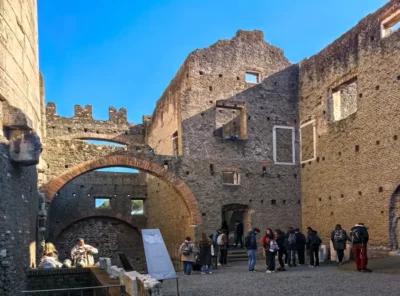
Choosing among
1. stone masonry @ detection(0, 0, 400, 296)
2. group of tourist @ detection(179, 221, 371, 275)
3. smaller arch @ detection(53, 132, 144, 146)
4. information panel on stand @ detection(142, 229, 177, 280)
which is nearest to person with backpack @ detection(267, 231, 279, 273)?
group of tourist @ detection(179, 221, 371, 275)

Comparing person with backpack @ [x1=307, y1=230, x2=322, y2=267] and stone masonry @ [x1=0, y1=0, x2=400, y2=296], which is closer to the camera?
person with backpack @ [x1=307, y1=230, x2=322, y2=267]

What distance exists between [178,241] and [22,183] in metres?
9.85

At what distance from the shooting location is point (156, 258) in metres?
8.00

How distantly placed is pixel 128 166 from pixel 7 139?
8017 millimetres

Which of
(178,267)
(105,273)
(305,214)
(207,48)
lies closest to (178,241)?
(178,267)

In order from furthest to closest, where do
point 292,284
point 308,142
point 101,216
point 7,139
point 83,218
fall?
point 101,216 → point 83,218 → point 308,142 → point 292,284 → point 7,139

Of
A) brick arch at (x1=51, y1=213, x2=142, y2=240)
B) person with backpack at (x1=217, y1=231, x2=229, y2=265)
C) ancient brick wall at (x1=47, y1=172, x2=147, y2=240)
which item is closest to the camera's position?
person with backpack at (x1=217, y1=231, x2=229, y2=265)

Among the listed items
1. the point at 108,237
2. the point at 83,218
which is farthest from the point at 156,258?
the point at 108,237

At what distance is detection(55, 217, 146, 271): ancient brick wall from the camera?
73.0 feet

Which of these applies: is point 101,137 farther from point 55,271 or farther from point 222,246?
point 55,271

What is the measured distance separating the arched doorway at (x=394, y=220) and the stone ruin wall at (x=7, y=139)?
10.2 m

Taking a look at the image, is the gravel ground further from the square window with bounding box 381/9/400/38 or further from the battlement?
the battlement

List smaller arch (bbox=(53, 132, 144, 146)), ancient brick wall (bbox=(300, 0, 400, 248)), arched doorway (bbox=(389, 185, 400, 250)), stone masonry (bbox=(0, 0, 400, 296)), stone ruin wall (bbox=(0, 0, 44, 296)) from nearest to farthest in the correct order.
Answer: stone ruin wall (bbox=(0, 0, 44, 296))
arched doorway (bbox=(389, 185, 400, 250))
ancient brick wall (bbox=(300, 0, 400, 248))
stone masonry (bbox=(0, 0, 400, 296))
smaller arch (bbox=(53, 132, 144, 146))

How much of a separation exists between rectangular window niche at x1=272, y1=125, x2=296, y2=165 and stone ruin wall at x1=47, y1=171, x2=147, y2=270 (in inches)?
331
